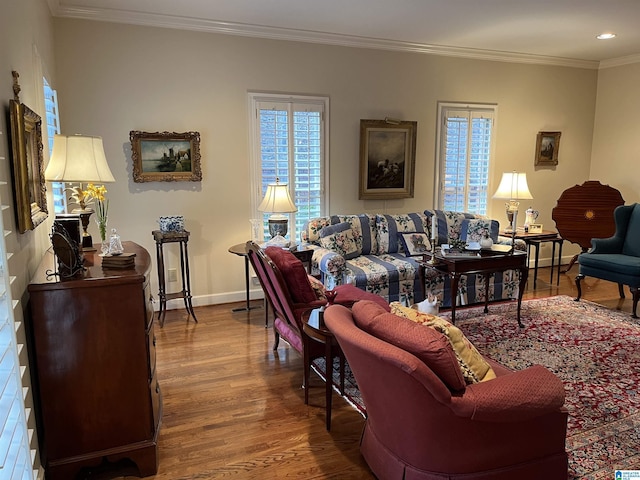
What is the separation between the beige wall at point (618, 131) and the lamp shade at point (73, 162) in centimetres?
679

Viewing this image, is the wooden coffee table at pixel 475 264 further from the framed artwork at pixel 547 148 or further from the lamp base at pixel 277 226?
the framed artwork at pixel 547 148

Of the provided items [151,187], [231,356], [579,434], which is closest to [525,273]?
[579,434]

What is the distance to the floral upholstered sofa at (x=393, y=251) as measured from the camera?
4512 mm

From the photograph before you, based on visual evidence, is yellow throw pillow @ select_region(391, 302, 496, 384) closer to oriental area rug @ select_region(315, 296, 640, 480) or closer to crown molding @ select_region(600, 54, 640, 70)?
oriental area rug @ select_region(315, 296, 640, 480)

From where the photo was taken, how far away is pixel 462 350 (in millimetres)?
2002

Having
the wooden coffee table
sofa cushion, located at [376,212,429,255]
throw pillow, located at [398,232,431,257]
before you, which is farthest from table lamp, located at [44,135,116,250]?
throw pillow, located at [398,232,431,257]

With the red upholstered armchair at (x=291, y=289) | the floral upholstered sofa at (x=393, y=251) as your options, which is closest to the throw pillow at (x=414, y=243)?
the floral upholstered sofa at (x=393, y=251)

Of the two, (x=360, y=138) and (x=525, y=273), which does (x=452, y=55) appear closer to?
(x=360, y=138)

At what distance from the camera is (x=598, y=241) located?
5078 millimetres

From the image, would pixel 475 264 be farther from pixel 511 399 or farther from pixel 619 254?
pixel 511 399

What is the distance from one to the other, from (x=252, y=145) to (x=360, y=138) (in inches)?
52.2

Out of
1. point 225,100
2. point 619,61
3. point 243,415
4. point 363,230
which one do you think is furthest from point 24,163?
point 619,61

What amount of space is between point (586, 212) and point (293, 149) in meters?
4.23

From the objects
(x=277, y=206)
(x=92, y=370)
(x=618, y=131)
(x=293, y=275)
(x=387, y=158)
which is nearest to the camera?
(x=92, y=370)
